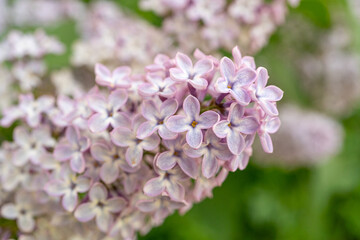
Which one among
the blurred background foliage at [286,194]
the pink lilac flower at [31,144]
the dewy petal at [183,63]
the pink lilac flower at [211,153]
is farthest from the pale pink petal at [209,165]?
the blurred background foliage at [286,194]

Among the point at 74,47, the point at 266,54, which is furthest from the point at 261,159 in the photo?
the point at 74,47

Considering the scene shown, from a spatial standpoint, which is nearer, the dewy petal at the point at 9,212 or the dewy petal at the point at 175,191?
the dewy petal at the point at 175,191

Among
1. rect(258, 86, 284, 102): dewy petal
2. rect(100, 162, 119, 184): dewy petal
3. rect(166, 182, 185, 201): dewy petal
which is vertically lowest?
rect(100, 162, 119, 184): dewy petal

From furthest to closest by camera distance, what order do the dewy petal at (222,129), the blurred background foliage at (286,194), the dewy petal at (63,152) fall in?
the blurred background foliage at (286,194) < the dewy petal at (63,152) < the dewy petal at (222,129)

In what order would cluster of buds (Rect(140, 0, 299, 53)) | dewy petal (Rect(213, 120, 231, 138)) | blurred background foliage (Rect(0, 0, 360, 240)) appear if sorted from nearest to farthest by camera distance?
1. dewy petal (Rect(213, 120, 231, 138))
2. cluster of buds (Rect(140, 0, 299, 53))
3. blurred background foliage (Rect(0, 0, 360, 240))

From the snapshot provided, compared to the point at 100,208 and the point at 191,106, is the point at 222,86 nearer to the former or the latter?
the point at 191,106

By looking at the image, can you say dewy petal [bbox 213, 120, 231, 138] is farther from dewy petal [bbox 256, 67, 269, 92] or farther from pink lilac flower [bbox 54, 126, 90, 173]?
pink lilac flower [bbox 54, 126, 90, 173]

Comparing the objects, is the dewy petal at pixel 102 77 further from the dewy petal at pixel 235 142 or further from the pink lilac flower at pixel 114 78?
the dewy petal at pixel 235 142

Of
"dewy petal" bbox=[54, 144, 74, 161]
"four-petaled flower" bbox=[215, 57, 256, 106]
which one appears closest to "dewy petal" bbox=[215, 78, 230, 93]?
"four-petaled flower" bbox=[215, 57, 256, 106]
